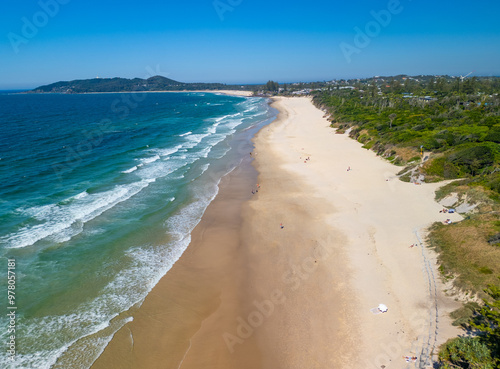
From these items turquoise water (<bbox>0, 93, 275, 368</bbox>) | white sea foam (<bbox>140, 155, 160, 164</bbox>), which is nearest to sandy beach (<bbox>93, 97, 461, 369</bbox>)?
turquoise water (<bbox>0, 93, 275, 368</bbox>)

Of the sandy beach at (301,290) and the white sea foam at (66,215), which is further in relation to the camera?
the white sea foam at (66,215)

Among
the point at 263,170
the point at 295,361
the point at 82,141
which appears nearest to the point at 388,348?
the point at 295,361

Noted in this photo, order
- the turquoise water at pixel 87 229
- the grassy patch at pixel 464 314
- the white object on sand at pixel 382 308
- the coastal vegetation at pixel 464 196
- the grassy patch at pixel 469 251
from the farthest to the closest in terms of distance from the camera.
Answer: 1. the grassy patch at pixel 469 251
2. the turquoise water at pixel 87 229
3. the white object on sand at pixel 382 308
4. the grassy patch at pixel 464 314
5. the coastal vegetation at pixel 464 196

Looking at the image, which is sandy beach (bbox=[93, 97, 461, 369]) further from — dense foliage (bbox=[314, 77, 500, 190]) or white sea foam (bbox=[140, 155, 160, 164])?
white sea foam (bbox=[140, 155, 160, 164])

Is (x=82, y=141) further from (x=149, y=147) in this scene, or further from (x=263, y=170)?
(x=263, y=170)


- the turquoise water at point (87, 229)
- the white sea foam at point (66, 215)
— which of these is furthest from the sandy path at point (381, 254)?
the white sea foam at point (66, 215)

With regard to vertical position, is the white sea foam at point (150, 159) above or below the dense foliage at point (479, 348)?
below

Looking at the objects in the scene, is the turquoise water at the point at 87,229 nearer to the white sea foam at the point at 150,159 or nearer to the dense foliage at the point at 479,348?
the white sea foam at the point at 150,159
